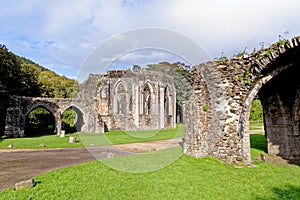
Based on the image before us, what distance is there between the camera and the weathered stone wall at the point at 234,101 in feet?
23.9

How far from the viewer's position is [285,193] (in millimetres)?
4992

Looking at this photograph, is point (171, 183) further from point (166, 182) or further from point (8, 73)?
point (8, 73)

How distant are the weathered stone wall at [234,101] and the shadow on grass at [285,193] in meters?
2.22

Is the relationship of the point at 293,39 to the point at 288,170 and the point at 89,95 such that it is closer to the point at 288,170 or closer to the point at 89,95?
the point at 288,170

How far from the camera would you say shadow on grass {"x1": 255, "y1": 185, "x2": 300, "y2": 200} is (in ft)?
15.5

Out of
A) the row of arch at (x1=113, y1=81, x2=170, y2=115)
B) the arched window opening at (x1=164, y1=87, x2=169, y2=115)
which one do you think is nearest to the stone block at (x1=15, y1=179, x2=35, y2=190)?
the row of arch at (x1=113, y1=81, x2=170, y2=115)

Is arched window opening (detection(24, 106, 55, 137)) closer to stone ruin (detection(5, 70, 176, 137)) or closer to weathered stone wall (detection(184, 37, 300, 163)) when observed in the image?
stone ruin (detection(5, 70, 176, 137))

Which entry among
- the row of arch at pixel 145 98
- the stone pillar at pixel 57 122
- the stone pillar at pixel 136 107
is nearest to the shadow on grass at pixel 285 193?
the stone pillar at pixel 57 122

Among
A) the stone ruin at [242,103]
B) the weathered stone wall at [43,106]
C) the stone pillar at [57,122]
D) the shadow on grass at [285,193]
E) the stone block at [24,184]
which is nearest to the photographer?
the shadow on grass at [285,193]

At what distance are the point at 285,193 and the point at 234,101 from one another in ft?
11.8

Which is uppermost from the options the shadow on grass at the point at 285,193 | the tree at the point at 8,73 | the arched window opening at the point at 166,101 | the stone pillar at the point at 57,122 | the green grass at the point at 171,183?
the tree at the point at 8,73

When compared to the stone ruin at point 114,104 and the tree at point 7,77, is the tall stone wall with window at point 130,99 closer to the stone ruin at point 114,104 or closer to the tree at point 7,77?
the stone ruin at point 114,104

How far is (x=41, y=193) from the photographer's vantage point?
4.83 m

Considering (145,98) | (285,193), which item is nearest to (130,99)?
(145,98)
